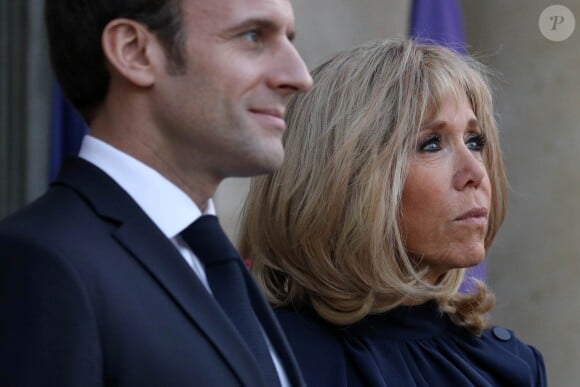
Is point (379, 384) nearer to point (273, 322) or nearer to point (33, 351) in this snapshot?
point (273, 322)

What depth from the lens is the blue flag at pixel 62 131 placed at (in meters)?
4.97

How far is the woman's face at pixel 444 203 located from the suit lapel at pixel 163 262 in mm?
1135

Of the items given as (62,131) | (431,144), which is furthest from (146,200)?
(62,131)

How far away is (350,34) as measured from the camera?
6.49 m

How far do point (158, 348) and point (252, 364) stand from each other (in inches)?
7.6

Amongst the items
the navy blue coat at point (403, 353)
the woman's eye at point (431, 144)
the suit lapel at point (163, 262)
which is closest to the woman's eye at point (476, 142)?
the woman's eye at point (431, 144)

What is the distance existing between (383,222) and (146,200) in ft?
3.44

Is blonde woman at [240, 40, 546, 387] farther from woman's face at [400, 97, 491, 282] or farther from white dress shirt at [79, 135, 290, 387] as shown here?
white dress shirt at [79, 135, 290, 387]

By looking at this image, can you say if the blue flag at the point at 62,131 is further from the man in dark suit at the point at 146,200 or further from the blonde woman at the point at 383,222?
the man in dark suit at the point at 146,200

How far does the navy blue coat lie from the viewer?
10.5 ft

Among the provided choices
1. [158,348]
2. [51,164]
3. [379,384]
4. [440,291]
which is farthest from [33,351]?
[51,164]

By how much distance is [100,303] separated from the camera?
2.05m

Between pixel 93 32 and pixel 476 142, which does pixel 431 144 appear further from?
pixel 93 32

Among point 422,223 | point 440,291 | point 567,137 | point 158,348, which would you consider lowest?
point 567,137
